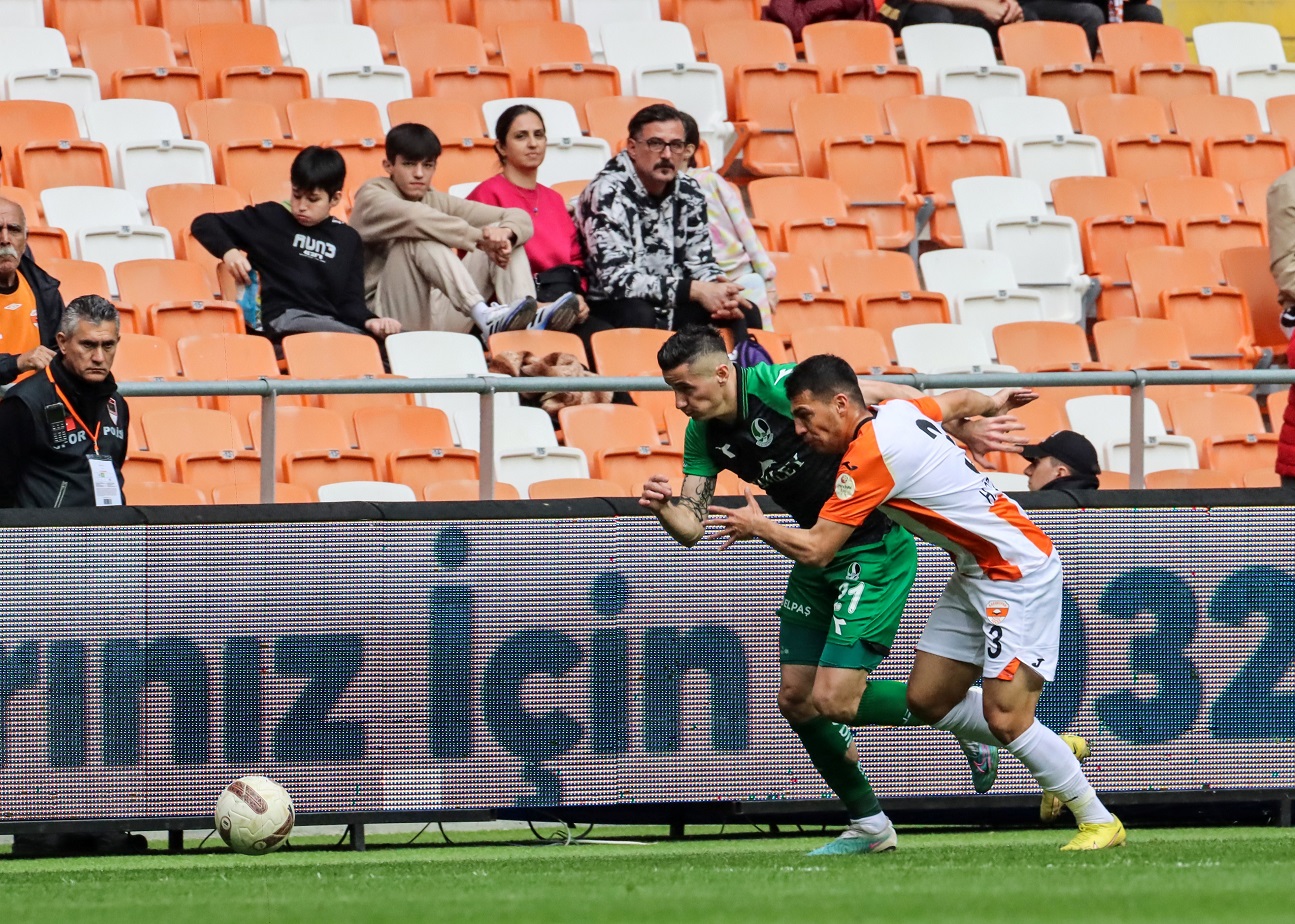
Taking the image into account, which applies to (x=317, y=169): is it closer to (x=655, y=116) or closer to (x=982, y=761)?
(x=655, y=116)

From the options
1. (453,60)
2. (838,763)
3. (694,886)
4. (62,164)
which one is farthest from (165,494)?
(453,60)

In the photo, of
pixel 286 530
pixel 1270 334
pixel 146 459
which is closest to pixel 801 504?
pixel 286 530

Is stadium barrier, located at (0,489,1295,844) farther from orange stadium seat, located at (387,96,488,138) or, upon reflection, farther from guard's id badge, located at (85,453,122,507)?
orange stadium seat, located at (387,96,488,138)

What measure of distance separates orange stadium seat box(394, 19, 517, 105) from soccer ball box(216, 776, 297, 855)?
290 inches

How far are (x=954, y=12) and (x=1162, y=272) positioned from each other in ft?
11.6

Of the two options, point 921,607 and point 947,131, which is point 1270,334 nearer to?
point 947,131

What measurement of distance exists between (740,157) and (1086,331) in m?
2.71

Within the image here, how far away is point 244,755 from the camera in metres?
9.04

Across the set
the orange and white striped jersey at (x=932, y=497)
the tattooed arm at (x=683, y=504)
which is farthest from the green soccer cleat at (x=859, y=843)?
the tattooed arm at (x=683, y=504)

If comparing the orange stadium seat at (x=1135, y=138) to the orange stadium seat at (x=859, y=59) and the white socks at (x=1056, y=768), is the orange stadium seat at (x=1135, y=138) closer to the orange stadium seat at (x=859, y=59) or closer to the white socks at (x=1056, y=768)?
the orange stadium seat at (x=859, y=59)

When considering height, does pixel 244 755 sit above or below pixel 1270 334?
below

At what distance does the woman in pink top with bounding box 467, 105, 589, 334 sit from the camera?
12141 mm

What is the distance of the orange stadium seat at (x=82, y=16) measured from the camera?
14.8m

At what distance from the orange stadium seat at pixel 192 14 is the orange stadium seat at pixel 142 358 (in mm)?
4660
